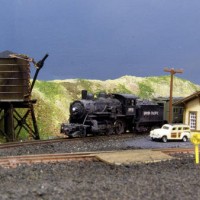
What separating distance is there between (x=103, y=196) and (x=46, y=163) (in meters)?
4.93

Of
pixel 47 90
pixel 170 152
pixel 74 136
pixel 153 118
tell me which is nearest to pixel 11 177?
pixel 170 152

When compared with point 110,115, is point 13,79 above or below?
above

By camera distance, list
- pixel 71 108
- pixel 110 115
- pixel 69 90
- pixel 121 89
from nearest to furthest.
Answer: pixel 71 108 → pixel 110 115 → pixel 69 90 → pixel 121 89

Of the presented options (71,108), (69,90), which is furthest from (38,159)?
(69,90)

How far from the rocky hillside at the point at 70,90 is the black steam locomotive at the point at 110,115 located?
5.72 meters

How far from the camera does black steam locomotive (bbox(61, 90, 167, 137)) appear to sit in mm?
24255

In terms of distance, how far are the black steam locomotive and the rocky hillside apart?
225 inches

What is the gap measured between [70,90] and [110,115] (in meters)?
16.8

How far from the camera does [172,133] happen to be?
2323 centimetres

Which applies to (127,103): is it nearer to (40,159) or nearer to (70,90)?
(40,159)

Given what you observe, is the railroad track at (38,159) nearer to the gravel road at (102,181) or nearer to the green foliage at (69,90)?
the gravel road at (102,181)

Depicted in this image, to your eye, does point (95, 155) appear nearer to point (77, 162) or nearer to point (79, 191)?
point (77, 162)

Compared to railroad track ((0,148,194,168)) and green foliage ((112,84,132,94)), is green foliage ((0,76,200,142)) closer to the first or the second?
green foliage ((112,84,132,94))

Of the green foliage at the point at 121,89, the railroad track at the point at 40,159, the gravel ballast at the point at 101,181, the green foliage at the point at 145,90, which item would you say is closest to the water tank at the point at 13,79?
the railroad track at the point at 40,159
